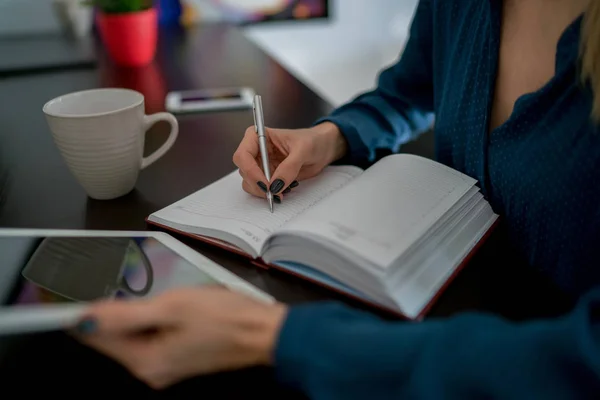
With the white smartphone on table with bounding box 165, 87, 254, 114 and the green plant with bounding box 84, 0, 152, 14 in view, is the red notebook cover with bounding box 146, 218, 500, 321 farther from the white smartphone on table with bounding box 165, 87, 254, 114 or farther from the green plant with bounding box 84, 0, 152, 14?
the green plant with bounding box 84, 0, 152, 14

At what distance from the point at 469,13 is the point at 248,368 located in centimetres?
59

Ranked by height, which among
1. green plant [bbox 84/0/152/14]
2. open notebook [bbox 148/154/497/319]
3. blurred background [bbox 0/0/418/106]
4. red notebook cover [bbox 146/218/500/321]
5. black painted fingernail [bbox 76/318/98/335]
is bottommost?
blurred background [bbox 0/0/418/106]

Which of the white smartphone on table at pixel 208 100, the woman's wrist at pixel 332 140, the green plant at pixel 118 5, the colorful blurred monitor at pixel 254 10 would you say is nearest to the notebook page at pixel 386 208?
the woman's wrist at pixel 332 140

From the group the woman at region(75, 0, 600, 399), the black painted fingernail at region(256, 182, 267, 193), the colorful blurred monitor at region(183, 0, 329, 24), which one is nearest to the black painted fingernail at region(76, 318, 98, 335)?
the woman at region(75, 0, 600, 399)

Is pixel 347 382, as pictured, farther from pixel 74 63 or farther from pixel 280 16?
pixel 280 16

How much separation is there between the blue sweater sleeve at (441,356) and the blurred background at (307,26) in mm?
1460

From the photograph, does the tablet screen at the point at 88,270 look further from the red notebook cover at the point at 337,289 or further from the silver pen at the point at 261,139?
the silver pen at the point at 261,139

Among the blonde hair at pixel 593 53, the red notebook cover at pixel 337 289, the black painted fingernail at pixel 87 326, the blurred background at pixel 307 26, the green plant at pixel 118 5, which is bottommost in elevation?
the blurred background at pixel 307 26

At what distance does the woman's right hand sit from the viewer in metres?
0.66

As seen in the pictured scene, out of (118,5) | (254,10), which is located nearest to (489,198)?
Answer: (118,5)

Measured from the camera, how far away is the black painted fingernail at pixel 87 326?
15.0 inches

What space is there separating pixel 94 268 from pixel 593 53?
537 mm

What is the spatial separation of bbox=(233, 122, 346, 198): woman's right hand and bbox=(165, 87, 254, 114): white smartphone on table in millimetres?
355

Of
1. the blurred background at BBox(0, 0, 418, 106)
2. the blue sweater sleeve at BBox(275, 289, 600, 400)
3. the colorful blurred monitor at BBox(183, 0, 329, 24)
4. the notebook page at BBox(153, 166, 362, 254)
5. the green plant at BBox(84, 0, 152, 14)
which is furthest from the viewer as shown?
the colorful blurred monitor at BBox(183, 0, 329, 24)
